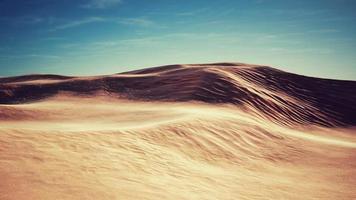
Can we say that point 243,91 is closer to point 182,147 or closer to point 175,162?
point 182,147

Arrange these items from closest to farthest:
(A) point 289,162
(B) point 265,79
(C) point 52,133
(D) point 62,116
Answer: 1. (C) point 52,133
2. (A) point 289,162
3. (D) point 62,116
4. (B) point 265,79

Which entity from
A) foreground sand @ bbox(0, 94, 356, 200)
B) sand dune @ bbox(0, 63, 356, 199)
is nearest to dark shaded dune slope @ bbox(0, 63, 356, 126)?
sand dune @ bbox(0, 63, 356, 199)

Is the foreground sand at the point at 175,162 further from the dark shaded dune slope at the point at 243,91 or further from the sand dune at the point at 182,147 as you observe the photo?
the dark shaded dune slope at the point at 243,91

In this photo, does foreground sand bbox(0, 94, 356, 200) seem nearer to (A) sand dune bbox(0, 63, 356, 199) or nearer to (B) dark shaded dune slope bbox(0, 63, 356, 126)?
(A) sand dune bbox(0, 63, 356, 199)

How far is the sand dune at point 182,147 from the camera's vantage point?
6047 millimetres

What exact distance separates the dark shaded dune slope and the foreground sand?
17.8ft

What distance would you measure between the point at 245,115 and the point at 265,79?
1001 centimetres

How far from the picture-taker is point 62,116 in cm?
1595

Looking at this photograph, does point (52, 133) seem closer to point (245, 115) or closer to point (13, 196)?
point (13, 196)

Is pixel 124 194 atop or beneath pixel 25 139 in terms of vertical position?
beneath

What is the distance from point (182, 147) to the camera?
385 inches

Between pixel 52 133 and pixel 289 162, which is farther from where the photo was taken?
pixel 289 162

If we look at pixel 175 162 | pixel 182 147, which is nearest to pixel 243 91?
pixel 182 147

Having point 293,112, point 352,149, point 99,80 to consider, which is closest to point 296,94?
point 293,112
